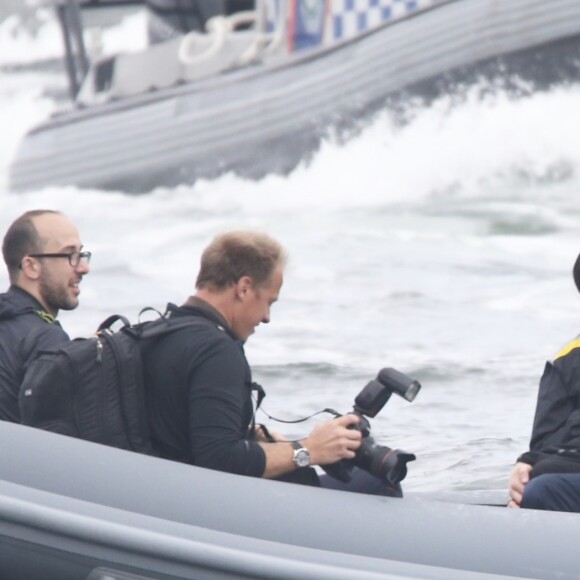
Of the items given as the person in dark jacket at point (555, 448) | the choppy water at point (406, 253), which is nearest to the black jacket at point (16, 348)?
the person in dark jacket at point (555, 448)

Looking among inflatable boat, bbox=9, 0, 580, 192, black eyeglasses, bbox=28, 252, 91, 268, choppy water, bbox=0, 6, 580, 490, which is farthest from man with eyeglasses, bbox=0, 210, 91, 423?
inflatable boat, bbox=9, 0, 580, 192

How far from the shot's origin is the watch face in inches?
103

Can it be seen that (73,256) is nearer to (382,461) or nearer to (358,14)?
(382,461)

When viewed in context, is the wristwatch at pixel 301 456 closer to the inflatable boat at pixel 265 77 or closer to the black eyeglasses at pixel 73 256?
the black eyeglasses at pixel 73 256

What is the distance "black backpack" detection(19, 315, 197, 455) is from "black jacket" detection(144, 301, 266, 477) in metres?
0.03

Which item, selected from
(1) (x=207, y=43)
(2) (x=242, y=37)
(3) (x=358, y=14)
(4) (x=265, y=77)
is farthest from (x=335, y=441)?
(2) (x=242, y=37)

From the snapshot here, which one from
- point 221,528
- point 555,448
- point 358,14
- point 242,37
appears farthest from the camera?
point 242,37

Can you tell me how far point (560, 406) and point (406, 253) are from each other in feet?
23.1

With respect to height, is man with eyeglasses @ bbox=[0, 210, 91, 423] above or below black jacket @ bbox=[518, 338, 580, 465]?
above

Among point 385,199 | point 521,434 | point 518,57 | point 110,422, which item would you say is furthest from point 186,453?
point 385,199

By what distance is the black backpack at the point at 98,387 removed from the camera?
255 cm

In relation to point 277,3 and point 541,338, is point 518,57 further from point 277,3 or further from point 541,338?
point 541,338

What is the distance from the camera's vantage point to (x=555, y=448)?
9.07 feet

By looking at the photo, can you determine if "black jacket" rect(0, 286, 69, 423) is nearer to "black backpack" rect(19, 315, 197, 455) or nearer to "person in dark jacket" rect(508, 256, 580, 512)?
"black backpack" rect(19, 315, 197, 455)
